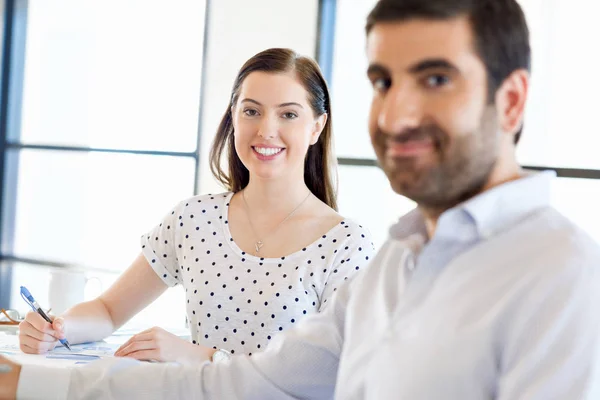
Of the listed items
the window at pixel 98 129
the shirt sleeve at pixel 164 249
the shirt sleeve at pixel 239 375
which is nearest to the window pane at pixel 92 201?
the window at pixel 98 129

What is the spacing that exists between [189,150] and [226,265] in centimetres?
213

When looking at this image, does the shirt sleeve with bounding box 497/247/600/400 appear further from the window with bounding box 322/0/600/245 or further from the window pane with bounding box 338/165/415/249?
the window pane with bounding box 338/165/415/249

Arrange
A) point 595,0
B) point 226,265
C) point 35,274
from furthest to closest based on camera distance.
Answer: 1. point 35,274
2. point 595,0
3. point 226,265

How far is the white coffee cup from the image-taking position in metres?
2.25

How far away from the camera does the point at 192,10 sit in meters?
4.11

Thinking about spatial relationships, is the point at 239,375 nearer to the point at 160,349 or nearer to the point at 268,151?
the point at 160,349

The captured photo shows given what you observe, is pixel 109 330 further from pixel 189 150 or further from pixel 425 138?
pixel 189 150

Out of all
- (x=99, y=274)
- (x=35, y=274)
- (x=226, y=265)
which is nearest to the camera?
(x=226, y=265)

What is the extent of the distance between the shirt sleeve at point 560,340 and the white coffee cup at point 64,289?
5.34 feet

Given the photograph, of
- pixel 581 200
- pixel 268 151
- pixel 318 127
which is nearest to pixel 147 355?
pixel 268 151

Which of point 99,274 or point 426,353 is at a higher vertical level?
point 426,353

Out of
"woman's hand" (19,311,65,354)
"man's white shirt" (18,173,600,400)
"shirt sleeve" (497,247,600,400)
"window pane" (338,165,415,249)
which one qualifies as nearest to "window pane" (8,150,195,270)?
"window pane" (338,165,415,249)

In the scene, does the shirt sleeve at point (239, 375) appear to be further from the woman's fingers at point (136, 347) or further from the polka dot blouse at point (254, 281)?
the polka dot blouse at point (254, 281)

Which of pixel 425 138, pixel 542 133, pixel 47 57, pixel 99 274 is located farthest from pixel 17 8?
pixel 425 138
